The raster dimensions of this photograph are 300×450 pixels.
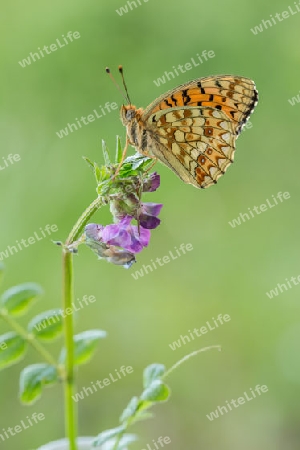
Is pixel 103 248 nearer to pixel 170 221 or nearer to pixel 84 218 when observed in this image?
Answer: pixel 84 218

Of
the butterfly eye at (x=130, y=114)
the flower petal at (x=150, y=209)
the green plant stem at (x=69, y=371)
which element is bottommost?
the green plant stem at (x=69, y=371)

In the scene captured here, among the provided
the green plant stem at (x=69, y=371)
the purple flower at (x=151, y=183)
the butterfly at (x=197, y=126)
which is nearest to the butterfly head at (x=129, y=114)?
the butterfly at (x=197, y=126)

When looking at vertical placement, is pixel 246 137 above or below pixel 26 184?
below

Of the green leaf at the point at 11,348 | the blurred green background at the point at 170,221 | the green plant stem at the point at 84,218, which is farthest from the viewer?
the blurred green background at the point at 170,221

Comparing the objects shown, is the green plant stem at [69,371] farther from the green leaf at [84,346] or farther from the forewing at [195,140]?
the forewing at [195,140]

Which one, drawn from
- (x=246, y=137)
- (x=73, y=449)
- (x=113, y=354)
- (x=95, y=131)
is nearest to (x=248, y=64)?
(x=246, y=137)

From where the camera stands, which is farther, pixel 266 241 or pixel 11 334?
pixel 266 241

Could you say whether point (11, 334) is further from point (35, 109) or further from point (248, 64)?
point (248, 64)
